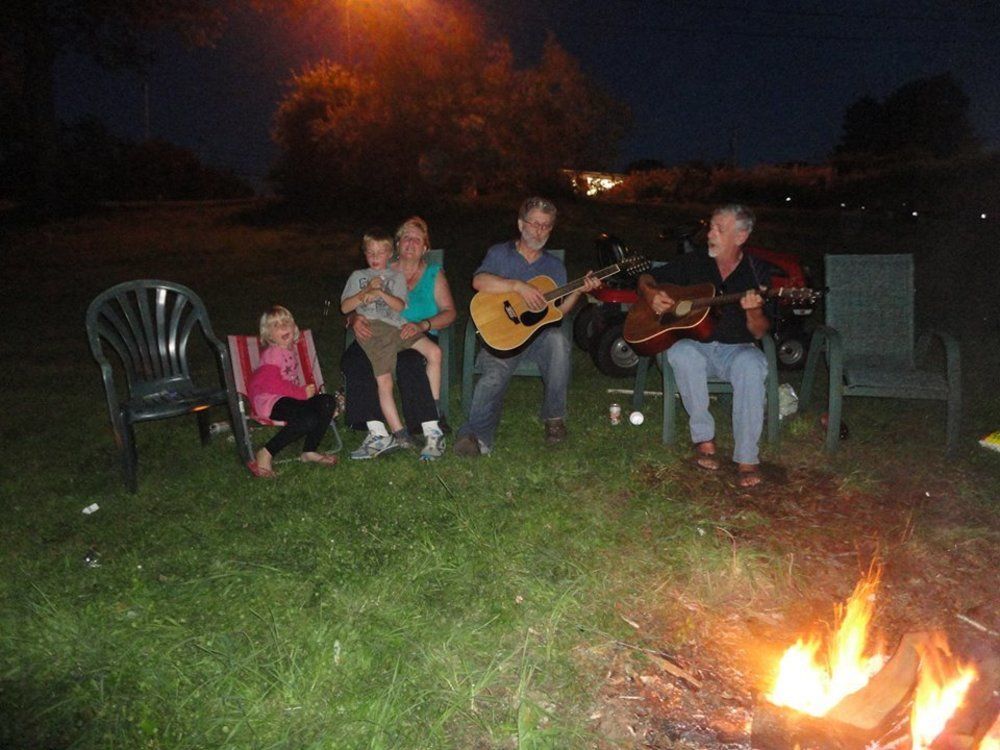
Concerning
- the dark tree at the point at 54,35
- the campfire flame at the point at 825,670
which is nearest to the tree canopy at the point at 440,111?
the dark tree at the point at 54,35

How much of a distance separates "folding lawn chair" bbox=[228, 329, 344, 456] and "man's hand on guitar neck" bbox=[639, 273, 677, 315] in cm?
206

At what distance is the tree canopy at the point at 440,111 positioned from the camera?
18.5 metres

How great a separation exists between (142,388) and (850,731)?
3869 millimetres

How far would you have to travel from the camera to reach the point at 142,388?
4.45 metres

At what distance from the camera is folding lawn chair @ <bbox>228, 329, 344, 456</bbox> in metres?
4.61

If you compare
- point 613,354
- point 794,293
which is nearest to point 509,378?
point 794,293

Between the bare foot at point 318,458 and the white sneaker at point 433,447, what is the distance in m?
0.53

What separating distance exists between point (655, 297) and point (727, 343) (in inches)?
20.6

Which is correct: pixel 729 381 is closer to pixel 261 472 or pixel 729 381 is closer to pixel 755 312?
pixel 755 312

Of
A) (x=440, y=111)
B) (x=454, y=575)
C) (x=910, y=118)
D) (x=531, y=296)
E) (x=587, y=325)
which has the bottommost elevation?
(x=454, y=575)

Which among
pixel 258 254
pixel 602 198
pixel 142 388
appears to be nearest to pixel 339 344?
pixel 142 388

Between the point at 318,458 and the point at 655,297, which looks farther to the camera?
the point at 655,297

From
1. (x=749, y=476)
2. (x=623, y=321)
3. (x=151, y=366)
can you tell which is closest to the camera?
(x=749, y=476)

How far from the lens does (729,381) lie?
4750mm
